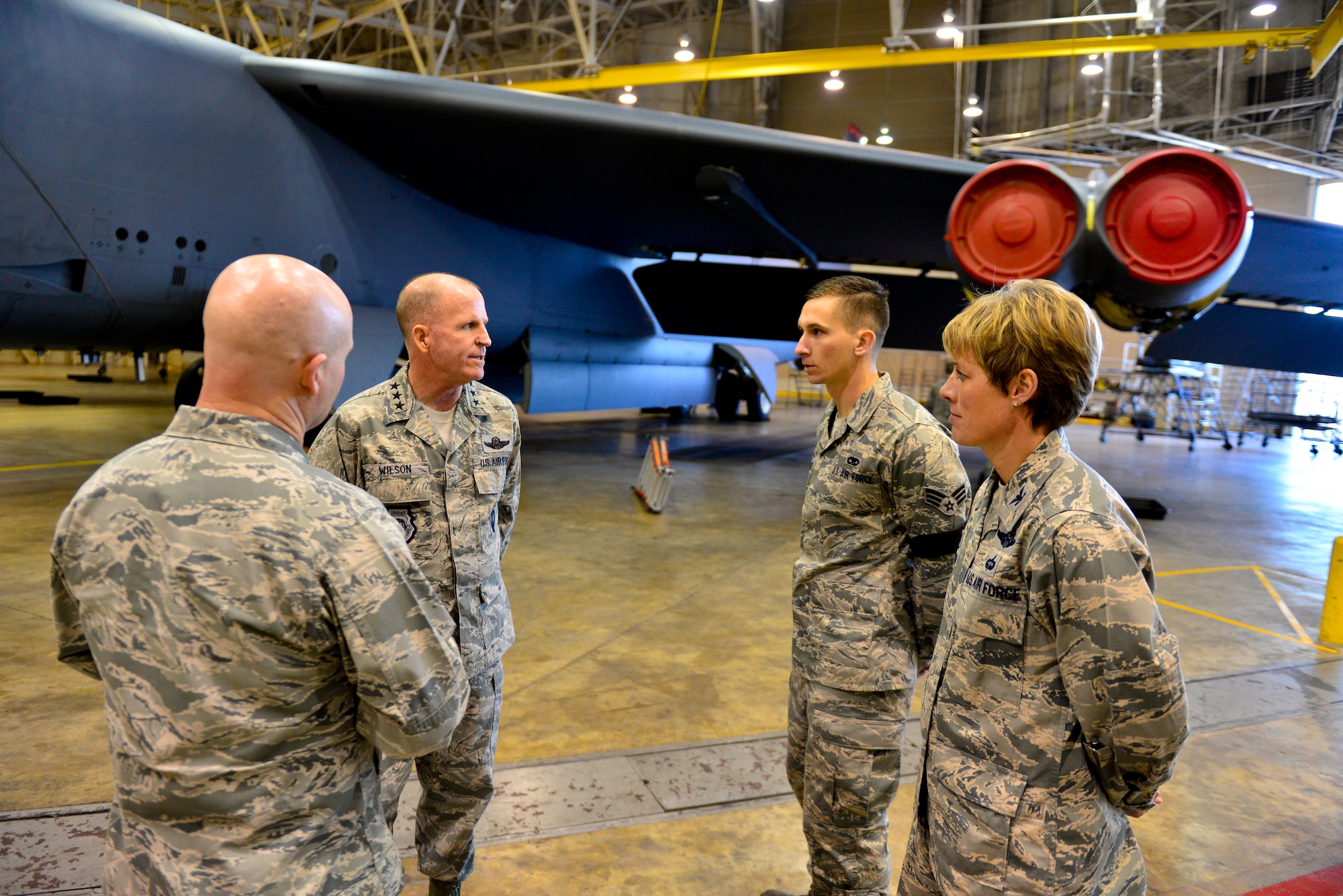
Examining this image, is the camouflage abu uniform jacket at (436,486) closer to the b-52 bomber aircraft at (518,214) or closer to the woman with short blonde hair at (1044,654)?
the woman with short blonde hair at (1044,654)

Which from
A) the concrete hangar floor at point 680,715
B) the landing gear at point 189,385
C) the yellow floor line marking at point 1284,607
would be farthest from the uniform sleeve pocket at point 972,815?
the landing gear at point 189,385

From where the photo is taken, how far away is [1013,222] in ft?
17.7

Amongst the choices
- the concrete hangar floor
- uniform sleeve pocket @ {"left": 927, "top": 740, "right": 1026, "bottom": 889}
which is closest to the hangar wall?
the concrete hangar floor

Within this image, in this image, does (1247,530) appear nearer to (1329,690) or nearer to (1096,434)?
(1329,690)

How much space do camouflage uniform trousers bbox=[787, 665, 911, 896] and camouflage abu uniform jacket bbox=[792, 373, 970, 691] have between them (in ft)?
0.22

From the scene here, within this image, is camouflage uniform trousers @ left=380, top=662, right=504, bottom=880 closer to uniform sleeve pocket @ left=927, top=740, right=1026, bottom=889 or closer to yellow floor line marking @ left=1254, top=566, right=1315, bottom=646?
uniform sleeve pocket @ left=927, top=740, right=1026, bottom=889

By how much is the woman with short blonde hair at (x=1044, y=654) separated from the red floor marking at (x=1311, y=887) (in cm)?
151

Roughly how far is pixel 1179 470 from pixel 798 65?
10184mm

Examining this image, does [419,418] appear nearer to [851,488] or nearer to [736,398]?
[851,488]

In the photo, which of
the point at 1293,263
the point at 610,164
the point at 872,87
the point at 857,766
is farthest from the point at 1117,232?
the point at 872,87

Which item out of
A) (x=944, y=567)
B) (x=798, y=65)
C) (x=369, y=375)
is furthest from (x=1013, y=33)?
(x=944, y=567)

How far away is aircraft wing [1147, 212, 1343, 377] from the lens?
289 inches

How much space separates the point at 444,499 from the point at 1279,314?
11.1 metres

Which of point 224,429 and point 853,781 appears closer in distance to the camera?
point 224,429
